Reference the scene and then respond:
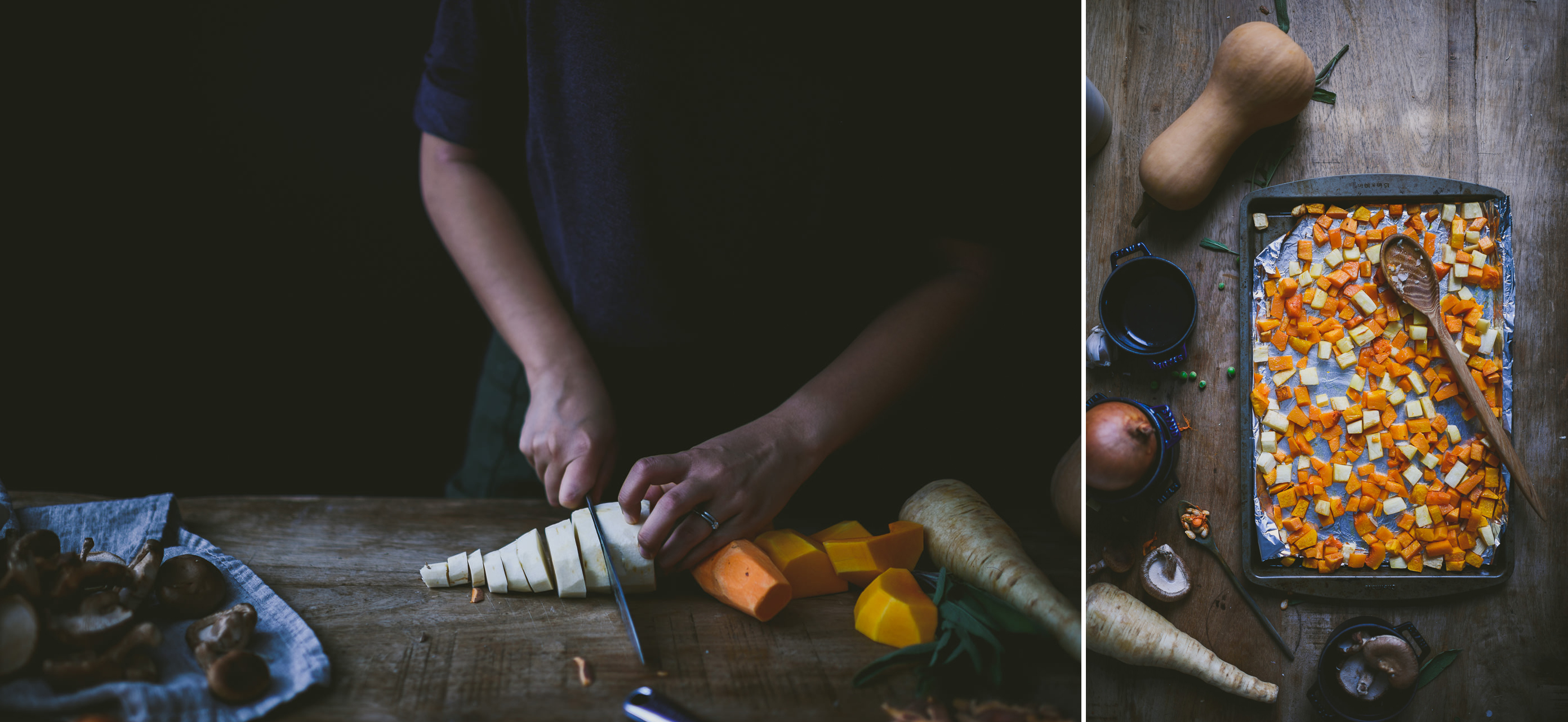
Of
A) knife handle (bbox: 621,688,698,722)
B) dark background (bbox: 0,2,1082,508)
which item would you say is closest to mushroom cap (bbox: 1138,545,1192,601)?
dark background (bbox: 0,2,1082,508)

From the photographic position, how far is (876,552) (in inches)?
25.6

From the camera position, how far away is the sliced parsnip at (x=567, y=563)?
659 mm

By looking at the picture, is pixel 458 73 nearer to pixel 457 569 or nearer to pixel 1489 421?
pixel 457 569

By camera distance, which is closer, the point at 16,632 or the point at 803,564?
the point at 16,632

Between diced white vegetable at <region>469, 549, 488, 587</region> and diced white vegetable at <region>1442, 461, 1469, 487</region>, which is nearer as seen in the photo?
diced white vegetable at <region>469, 549, 488, 587</region>

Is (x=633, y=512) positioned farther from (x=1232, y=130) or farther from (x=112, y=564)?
(x=1232, y=130)

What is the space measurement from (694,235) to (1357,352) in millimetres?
902

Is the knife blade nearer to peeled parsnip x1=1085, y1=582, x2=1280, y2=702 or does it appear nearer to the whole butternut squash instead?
peeled parsnip x1=1085, y1=582, x2=1280, y2=702

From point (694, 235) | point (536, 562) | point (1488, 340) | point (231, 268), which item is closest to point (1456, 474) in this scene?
point (1488, 340)

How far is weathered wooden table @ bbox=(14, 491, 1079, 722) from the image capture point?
0.57 meters

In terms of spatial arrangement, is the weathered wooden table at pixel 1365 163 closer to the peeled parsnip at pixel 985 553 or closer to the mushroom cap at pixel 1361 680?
the mushroom cap at pixel 1361 680

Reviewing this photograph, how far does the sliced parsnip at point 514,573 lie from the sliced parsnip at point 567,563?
0.04m

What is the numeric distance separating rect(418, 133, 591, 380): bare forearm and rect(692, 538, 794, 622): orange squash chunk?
340 millimetres

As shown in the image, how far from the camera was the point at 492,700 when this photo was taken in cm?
58
